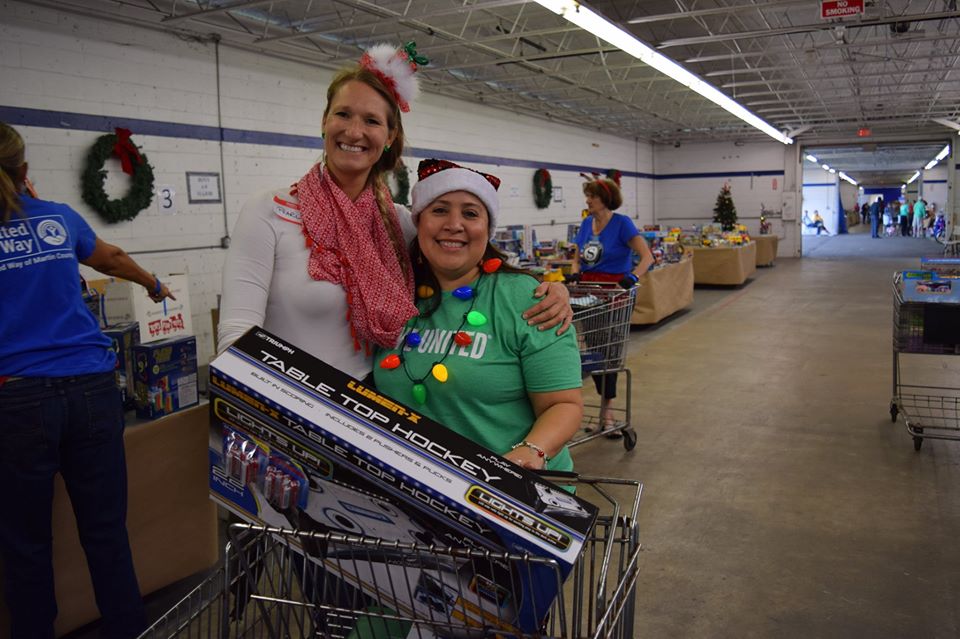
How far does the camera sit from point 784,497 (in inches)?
160

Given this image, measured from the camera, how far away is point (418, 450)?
1.05 meters

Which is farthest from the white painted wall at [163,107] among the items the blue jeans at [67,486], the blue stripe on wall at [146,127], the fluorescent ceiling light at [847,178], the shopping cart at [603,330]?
the fluorescent ceiling light at [847,178]

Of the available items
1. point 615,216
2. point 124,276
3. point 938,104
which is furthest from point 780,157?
point 124,276

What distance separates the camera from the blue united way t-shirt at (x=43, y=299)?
220cm

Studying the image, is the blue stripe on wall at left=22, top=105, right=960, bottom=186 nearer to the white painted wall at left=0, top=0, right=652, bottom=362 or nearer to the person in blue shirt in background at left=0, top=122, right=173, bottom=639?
the white painted wall at left=0, top=0, right=652, bottom=362

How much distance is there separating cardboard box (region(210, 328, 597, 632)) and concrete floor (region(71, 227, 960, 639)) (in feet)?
6.75

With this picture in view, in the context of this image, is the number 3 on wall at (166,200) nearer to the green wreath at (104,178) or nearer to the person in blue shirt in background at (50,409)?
the green wreath at (104,178)

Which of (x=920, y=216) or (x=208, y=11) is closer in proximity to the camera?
(x=208, y=11)

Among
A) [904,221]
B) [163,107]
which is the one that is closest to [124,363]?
[163,107]

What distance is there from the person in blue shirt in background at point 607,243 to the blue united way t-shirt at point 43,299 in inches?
143

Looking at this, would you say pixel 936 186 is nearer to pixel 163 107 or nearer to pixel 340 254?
pixel 163 107

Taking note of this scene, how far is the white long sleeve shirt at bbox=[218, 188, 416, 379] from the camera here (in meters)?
1.60

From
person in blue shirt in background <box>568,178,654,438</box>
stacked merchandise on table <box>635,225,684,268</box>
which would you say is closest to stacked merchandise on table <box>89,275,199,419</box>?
person in blue shirt in background <box>568,178,654,438</box>

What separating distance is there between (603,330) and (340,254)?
309cm
